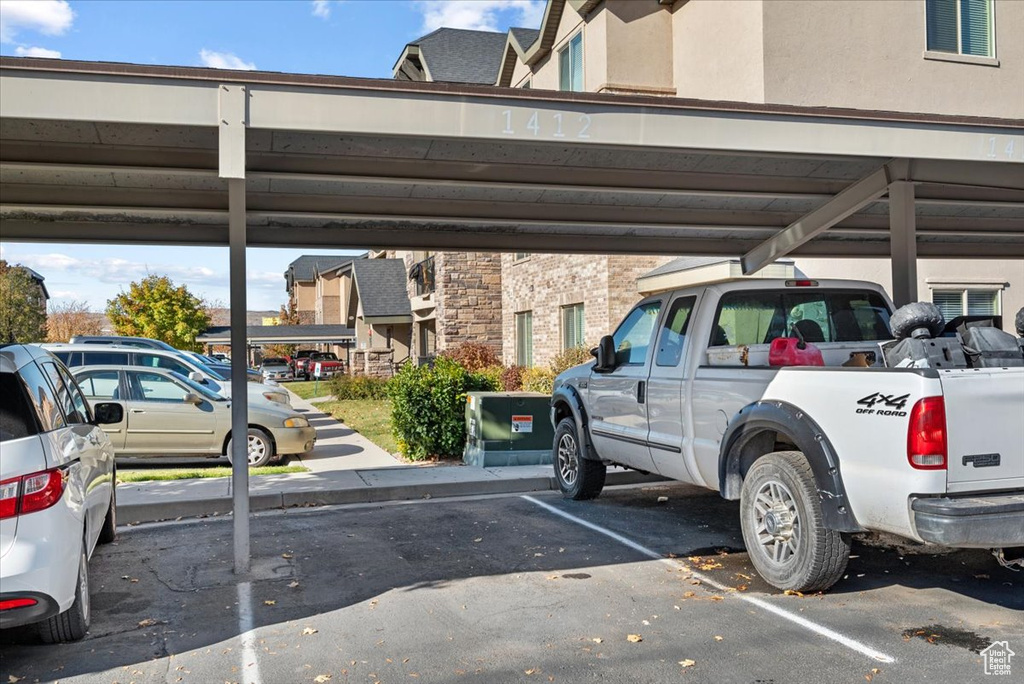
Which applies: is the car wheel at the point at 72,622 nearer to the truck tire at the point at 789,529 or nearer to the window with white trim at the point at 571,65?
the truck tire at the point at 789,529

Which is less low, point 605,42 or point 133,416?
point 605,42

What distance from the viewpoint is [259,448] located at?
524 inches

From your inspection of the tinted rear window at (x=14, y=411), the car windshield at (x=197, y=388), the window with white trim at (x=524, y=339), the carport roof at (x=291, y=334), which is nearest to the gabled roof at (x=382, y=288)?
the window with white trim at (x=524, y=339)

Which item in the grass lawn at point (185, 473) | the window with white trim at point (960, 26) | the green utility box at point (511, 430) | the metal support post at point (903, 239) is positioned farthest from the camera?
the window with white trim at point (960, 26)

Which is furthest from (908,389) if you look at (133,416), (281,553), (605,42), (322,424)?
(322,424)

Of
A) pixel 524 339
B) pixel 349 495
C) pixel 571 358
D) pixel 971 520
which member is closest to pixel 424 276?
pixel 524 339

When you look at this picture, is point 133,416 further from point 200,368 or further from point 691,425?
point 691,425

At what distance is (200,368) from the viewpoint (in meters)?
15.5

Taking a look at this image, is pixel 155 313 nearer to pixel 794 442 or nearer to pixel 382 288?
pixel 382 288

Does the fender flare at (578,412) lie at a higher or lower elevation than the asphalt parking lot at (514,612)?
higher

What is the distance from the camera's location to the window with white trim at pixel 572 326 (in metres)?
20.7

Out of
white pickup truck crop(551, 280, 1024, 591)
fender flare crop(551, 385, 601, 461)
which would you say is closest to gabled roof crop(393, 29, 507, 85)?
fender flare crop(551, 385, 601, 461)

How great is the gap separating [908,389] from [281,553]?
17.2ft

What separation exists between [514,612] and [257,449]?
8.29m
